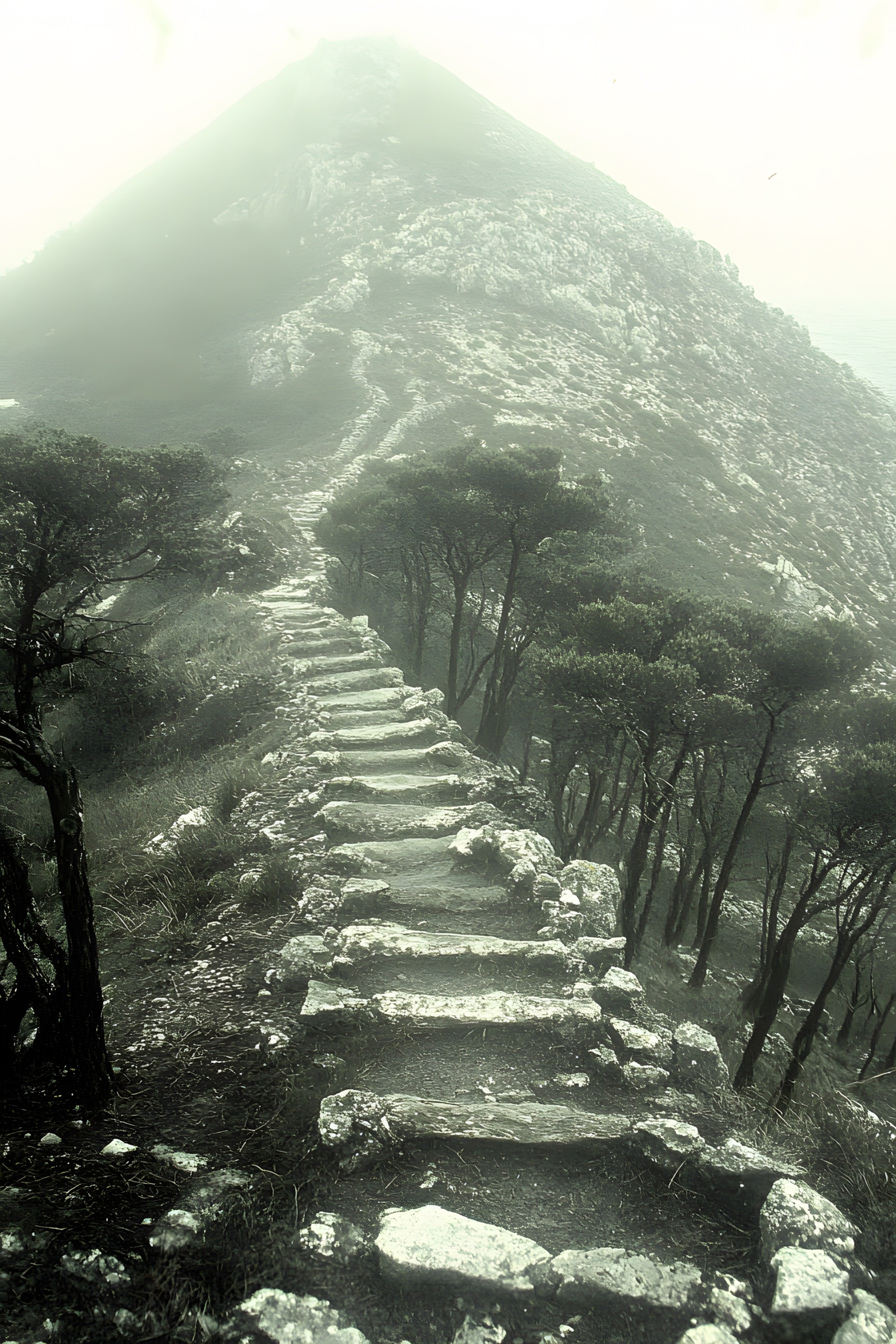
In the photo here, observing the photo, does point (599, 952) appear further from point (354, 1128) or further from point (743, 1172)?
point (354, 1128)

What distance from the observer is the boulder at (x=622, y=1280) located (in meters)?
3.71

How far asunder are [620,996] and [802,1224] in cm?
297

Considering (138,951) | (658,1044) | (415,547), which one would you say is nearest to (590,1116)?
(658,1044)

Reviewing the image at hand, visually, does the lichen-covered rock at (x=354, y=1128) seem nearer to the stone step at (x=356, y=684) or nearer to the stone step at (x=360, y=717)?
the stone step at (x=360, y=717)

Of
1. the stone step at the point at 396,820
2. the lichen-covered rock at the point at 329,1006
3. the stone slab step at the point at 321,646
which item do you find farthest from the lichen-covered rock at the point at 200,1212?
the stone slab step at the point at 321,646

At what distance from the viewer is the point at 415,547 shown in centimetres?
2480

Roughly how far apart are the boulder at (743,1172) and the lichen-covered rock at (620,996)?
7.10ft

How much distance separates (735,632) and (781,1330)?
15.1 metres

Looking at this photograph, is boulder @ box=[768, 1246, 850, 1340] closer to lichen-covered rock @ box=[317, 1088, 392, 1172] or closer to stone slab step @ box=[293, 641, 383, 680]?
lichen-covered rock @ box=[317, 1088, 392, 1172]

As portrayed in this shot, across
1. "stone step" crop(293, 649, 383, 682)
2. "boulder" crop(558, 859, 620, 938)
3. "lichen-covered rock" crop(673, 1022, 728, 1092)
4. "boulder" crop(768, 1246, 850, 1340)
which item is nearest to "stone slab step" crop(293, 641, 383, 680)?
"stone step" crop(293, 649, 383, 682)

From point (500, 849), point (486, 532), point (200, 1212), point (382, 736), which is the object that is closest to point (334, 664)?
point (382, 736)

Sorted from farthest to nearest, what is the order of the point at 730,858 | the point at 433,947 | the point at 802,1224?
the point at 730,858 < the point at 433,947 < the point at 802,1224

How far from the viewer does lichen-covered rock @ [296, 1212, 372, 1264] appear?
3746 millimetres

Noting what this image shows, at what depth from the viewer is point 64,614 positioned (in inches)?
421
